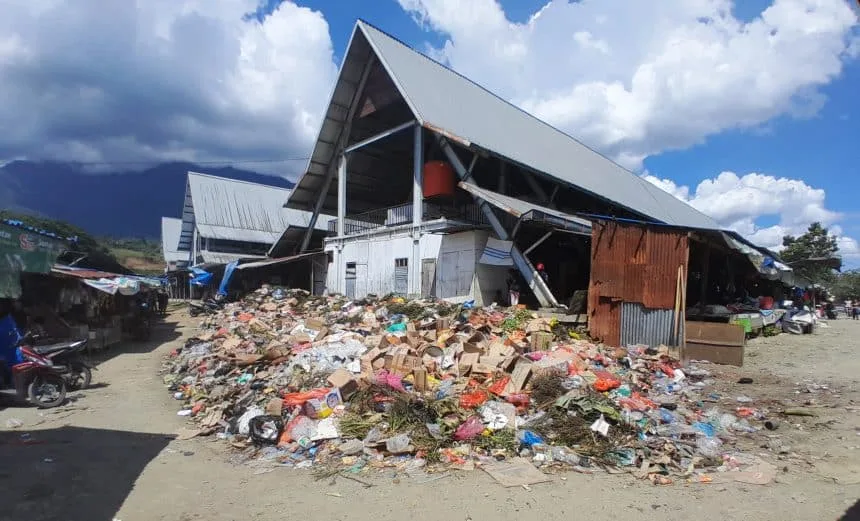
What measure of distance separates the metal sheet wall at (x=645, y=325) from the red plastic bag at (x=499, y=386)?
4.59m

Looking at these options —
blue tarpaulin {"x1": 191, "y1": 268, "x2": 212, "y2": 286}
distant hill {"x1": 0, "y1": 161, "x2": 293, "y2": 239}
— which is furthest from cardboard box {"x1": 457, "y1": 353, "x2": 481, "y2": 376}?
distant hill {"x1": 0, "y1": 161, "x2": 293, "y2": 239}

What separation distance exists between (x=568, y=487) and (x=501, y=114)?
1725 centimetres

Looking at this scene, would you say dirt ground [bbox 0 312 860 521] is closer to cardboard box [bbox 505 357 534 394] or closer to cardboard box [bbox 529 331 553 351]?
cardboard box [bbox 505 357 534 394]

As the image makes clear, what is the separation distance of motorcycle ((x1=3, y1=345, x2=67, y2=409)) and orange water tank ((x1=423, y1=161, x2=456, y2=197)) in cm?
1007

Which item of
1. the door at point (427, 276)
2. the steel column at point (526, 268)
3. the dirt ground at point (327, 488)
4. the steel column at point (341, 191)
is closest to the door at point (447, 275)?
the door at point (427, 276)

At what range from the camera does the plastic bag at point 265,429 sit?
5.74 metres

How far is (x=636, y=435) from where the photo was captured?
5406 mm

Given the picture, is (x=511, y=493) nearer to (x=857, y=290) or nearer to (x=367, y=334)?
(x=367, y=334)

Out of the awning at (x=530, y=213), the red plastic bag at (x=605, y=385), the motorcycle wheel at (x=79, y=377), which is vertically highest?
the awning at (x=530, y=213)

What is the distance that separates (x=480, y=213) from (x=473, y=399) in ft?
30.4

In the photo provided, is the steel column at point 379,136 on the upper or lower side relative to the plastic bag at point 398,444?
upper

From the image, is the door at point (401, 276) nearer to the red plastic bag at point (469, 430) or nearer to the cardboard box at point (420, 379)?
the cardboard box at point (420, 379)

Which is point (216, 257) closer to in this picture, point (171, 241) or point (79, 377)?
point (171, 241)

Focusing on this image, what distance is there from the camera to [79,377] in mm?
8703
